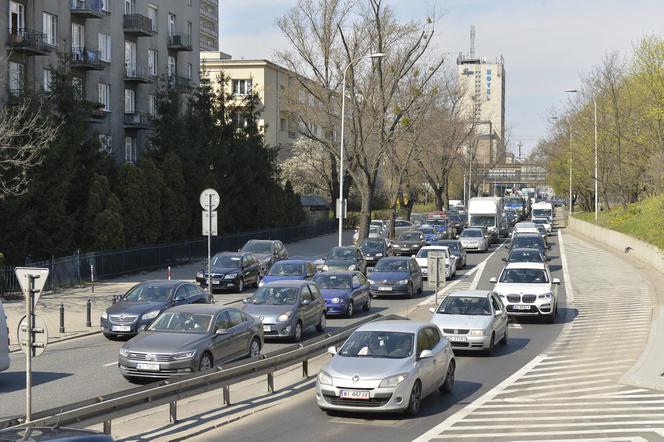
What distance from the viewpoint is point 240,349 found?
1852cm

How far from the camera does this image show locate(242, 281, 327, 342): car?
22266 millimetres

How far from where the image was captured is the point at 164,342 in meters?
16.9

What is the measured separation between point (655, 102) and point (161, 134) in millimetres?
28208

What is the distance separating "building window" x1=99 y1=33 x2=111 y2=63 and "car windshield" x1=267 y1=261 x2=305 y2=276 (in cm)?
2375

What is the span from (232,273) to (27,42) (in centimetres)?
1608

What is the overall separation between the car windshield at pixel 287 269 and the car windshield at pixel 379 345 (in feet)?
53.4

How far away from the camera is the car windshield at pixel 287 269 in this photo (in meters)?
31.8

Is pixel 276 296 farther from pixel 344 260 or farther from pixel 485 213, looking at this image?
pixel 485 213

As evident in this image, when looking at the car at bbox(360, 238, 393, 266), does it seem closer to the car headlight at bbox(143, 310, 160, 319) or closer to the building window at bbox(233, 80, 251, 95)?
the car headlight at bbox(143, 310, 160, 319)

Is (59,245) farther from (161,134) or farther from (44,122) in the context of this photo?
(161,134)

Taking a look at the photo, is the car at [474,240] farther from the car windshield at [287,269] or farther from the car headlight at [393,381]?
the car headlight at [393,381]

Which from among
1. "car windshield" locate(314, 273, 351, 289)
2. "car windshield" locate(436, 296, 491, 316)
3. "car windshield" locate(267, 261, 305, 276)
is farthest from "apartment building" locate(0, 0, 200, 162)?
"car windshield" locate(436, 296, 491, 316)

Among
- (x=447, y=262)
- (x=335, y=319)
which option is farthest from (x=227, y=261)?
(x=447, y=262)

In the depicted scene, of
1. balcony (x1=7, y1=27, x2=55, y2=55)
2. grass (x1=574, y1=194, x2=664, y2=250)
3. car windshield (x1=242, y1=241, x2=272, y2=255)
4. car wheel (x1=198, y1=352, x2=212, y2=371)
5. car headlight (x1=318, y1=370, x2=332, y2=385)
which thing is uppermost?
balcony (x1=7, y1=27, x2=55, y2=55)
